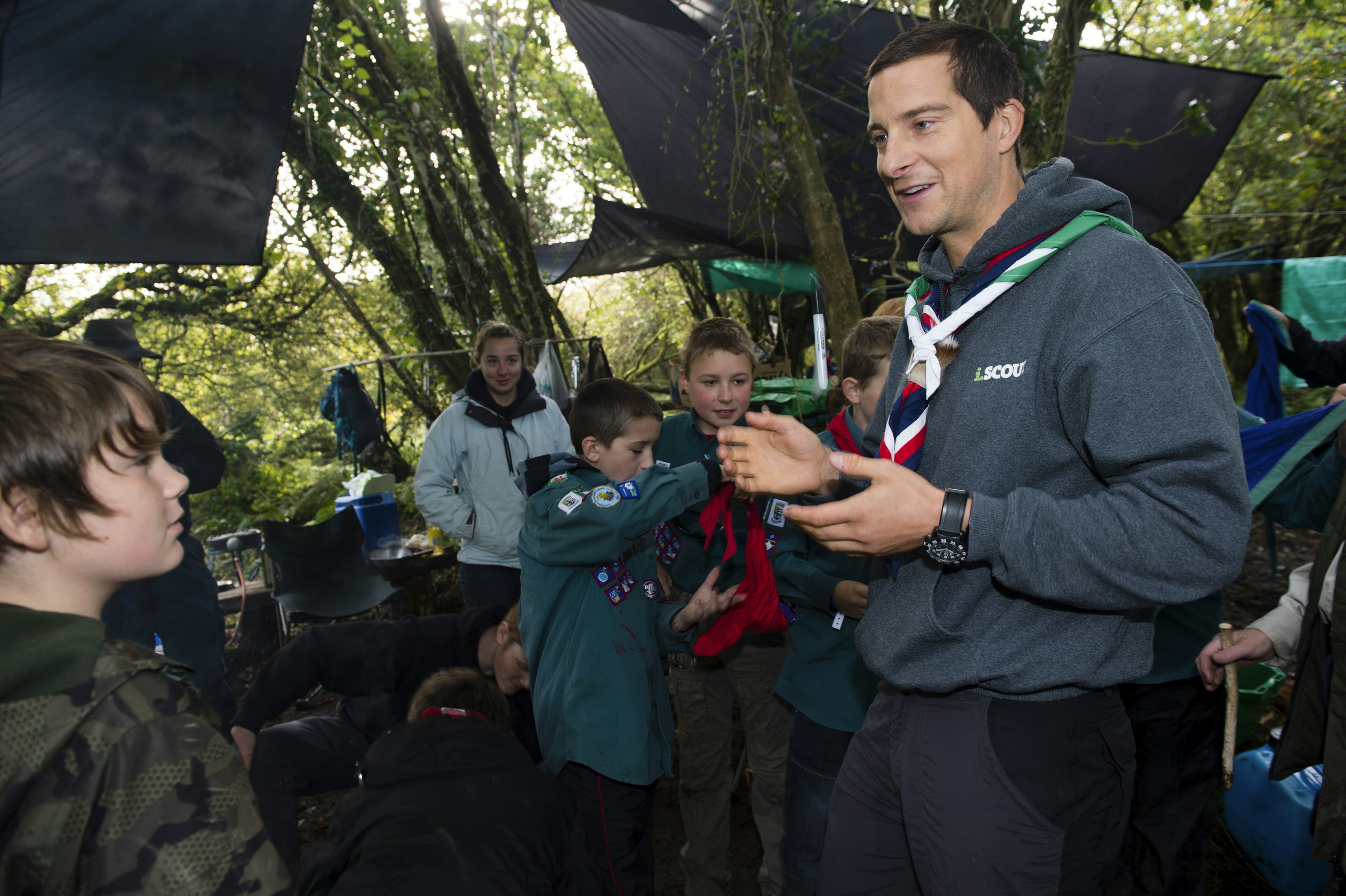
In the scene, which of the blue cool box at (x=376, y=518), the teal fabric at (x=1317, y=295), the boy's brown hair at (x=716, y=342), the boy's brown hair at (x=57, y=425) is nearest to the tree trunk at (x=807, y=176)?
the boy's brown hair at (x=716, y=342)

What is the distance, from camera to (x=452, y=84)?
20.4ft

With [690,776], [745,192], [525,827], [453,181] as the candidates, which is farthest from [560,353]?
[525,827]

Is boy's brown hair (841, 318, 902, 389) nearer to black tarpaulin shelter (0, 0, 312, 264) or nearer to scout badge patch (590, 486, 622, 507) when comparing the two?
scout badge patch (590, 486, 622, 507)

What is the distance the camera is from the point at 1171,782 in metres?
2.20

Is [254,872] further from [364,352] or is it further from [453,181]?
[364,352]

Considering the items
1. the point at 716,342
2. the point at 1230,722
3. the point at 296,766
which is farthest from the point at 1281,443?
the point at 296,766

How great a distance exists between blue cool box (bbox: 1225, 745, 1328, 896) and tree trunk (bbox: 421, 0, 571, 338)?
5719 mm

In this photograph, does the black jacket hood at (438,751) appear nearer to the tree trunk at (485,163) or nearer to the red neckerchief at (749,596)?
the red neckerchief at (749,596)

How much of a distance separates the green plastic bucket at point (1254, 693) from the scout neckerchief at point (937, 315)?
2.49m

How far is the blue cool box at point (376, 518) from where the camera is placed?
19.0 feet

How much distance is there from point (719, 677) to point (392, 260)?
5958 millimetres

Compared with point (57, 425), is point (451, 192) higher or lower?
higher

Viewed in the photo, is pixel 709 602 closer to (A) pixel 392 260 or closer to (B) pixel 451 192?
(A) pixel 392 260

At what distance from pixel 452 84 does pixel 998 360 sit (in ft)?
20.7
